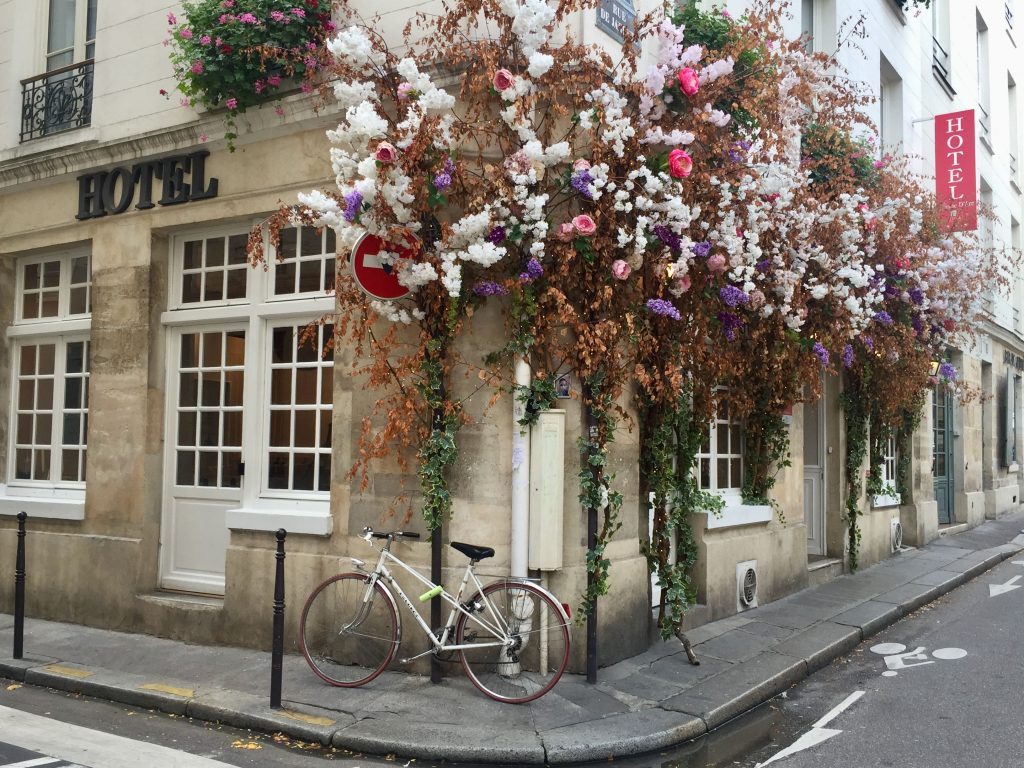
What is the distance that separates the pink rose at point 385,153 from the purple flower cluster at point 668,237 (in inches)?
71.7

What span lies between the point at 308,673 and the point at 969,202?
10154mm

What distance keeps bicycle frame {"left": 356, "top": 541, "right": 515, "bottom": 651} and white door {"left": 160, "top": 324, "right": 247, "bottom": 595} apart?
6.98 ft

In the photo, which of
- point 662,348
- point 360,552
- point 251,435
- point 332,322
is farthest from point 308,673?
point 662,348

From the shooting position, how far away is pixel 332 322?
24.3 feet

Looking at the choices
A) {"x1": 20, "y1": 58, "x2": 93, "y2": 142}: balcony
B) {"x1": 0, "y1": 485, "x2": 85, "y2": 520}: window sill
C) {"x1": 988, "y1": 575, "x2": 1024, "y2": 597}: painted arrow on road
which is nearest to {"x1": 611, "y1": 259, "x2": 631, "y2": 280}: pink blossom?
{"x1": 0, "y1": 485, "x2": 85, "y2": 520}: window sill

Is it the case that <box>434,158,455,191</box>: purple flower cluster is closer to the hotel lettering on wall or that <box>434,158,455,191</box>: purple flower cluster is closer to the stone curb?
the hotel lettering on wall

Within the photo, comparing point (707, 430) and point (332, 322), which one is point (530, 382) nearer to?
point (332, 322)

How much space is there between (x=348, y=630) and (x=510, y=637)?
1.17m

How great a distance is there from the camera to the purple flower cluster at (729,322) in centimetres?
753

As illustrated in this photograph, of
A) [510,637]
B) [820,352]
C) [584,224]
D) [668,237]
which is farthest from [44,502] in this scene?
[820,352]

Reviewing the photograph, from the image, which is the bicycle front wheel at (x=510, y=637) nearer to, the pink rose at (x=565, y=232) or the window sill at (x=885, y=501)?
the pink rose at (x=565, y=232)

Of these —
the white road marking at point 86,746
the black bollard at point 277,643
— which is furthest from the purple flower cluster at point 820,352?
the white road marking at point 86,746

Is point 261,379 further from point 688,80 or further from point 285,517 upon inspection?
point 688,80

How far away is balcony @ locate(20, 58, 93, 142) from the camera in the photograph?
9.15m
